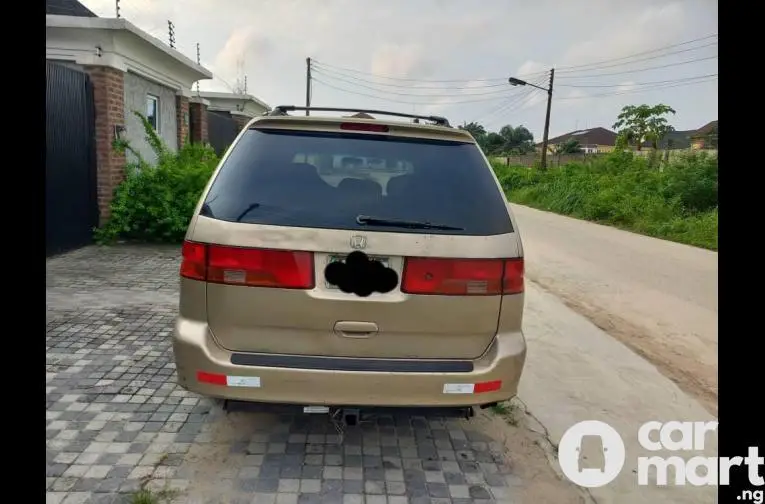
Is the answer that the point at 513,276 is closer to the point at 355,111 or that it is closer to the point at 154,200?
the point at 355,111

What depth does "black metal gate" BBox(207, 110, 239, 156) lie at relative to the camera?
1447 cm

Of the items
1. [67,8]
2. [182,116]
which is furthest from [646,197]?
[67,8]

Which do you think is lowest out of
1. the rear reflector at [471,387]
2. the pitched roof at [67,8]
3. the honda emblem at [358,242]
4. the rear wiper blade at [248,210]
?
the rear reflector at [471,387]

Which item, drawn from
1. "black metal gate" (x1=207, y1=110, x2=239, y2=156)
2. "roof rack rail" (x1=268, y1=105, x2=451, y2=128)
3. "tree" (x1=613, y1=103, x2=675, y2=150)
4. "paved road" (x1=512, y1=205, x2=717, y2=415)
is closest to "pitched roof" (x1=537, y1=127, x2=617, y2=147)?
"tree" (x1=613, y1=103, x2=675, y2=150)

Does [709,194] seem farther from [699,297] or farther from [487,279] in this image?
[487,279]

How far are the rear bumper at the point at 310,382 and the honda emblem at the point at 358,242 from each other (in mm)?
554

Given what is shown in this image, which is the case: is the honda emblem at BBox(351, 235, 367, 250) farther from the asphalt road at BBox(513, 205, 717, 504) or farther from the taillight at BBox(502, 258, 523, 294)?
the asphalt road at BBox(513, 205, 717, 504)

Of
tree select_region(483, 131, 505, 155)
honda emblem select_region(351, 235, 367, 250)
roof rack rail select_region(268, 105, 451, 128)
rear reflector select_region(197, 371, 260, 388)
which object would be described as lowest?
rear reflector select_region(197, 371, 260, 388)

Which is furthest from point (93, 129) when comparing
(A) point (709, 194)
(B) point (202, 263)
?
(A) point (709, 194)

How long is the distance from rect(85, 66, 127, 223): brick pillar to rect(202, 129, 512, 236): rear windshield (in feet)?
21.9

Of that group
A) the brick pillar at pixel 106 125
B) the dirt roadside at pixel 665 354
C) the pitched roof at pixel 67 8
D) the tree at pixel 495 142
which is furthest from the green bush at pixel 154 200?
the tree at pixel 495 142

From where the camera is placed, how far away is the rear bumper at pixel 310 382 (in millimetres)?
2486

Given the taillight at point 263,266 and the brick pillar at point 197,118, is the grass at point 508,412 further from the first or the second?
the brick pillar at point 197,118

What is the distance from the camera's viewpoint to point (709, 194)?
46.7 feet
